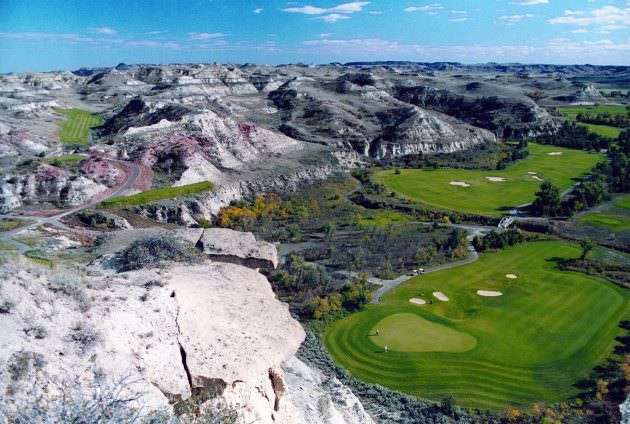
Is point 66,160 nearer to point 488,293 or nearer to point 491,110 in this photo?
point 488,293

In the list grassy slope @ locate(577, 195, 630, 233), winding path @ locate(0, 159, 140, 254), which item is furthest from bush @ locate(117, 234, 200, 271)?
grassy slope @ locate(577, 195, 630, 233)

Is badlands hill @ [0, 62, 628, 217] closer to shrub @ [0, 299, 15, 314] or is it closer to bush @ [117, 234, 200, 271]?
bush @ [117, 234, 200, 271]

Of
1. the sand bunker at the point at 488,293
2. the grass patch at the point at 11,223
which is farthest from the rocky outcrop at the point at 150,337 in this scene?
the grass patch at the point at 11,223

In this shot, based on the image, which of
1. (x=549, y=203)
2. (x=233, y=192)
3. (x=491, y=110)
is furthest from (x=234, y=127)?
(x=491, y=110)

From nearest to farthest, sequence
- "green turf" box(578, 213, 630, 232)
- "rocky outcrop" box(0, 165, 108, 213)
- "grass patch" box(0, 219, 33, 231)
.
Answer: "grass patch" box(0, 219, 33, 231), "rocky outcrop" box(0, 165, 108, 213), "green turf" box(578, 213, 630, 232)

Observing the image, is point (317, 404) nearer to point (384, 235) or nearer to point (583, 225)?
point (384, 235)

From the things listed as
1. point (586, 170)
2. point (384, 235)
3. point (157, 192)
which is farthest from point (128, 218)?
point (586, 170)
